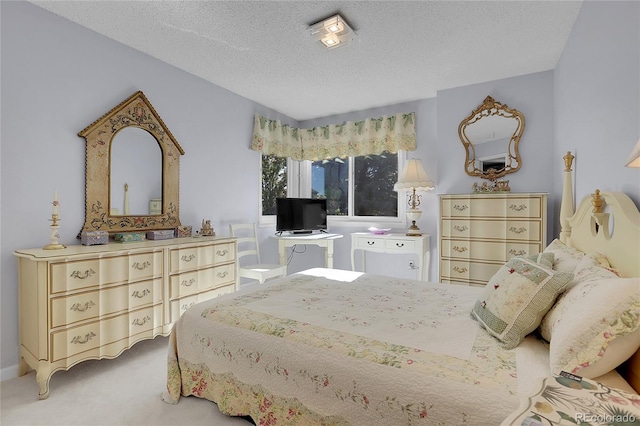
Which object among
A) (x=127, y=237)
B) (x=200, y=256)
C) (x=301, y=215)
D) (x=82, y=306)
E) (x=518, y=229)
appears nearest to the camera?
(x=82, y=306)

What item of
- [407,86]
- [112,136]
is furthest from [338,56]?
[112,136]

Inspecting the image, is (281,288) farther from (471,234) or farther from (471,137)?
(471,137)

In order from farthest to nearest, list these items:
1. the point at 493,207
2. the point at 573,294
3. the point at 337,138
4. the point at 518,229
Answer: the point at 337,138 < the point at 493,207 < the point at 518,229 < the point at 573,294

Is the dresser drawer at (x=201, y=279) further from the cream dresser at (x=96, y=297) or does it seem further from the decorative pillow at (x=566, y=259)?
the decorative pillow at (x=566, y=259)

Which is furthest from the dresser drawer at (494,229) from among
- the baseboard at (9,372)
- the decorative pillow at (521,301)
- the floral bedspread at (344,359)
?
the baseboard at (9,372)

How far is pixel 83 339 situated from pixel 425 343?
2.11 meters

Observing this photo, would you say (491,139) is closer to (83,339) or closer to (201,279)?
(201,279)

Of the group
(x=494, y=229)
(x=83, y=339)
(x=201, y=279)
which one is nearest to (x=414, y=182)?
(x=494, y=229)

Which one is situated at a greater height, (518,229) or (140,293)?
(518,229)

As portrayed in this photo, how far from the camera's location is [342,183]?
189 inches

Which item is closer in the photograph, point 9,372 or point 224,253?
point 9,372

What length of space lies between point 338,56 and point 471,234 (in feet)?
7.05

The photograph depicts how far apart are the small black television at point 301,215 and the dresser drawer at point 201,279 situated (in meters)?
1.22

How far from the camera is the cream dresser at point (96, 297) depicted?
1.91 meters
